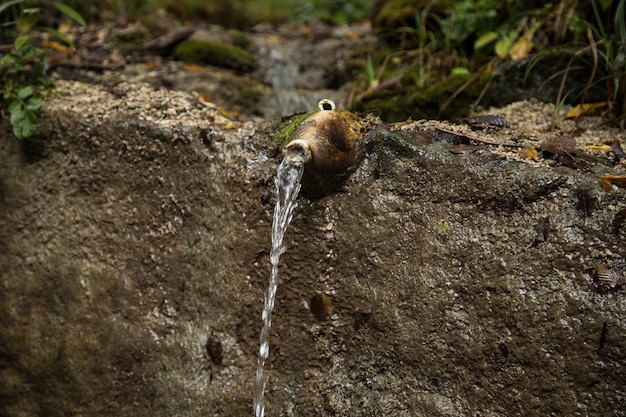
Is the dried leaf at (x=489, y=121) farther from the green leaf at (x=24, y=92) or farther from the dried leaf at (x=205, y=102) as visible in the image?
the green leaf at (x=24, y=92)

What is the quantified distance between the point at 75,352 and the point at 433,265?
158cm

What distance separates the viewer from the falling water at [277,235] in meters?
1.87

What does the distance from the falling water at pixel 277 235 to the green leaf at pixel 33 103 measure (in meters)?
1.23

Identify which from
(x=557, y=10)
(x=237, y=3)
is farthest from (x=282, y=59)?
(x=557, y=10)

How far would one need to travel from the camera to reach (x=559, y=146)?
6.37 ft

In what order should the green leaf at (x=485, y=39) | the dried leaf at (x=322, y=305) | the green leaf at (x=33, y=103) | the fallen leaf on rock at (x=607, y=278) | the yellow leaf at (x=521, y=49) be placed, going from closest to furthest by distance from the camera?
the fallen leaf on rock at (x=607, y=278) → the dried leaf at (x=322, y=305) → the green leaf at (x=33, y=103) → the yellow leaf at (x=521, y=49) → the green leaf at (x=485, y=39)

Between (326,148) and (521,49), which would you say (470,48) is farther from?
(326,148)

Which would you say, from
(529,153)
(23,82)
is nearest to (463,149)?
(529,153)

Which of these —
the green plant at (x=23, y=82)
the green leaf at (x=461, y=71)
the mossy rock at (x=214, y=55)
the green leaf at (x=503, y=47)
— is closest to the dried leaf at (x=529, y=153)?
the green leaf at (x=461, y=71)

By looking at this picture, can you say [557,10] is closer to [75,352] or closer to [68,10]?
[68,10]

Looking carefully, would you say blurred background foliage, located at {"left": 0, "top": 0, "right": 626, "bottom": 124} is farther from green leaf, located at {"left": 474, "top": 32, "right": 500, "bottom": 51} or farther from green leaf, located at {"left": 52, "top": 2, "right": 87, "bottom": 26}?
green leaf, located at {"left": 52, "top": 2, "right": 87, "bottom": 26}

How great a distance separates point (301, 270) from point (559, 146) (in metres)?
1.04

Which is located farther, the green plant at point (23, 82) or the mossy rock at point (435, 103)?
the mossy rock at point (435, 103)

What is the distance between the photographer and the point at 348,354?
1986 millimetres
